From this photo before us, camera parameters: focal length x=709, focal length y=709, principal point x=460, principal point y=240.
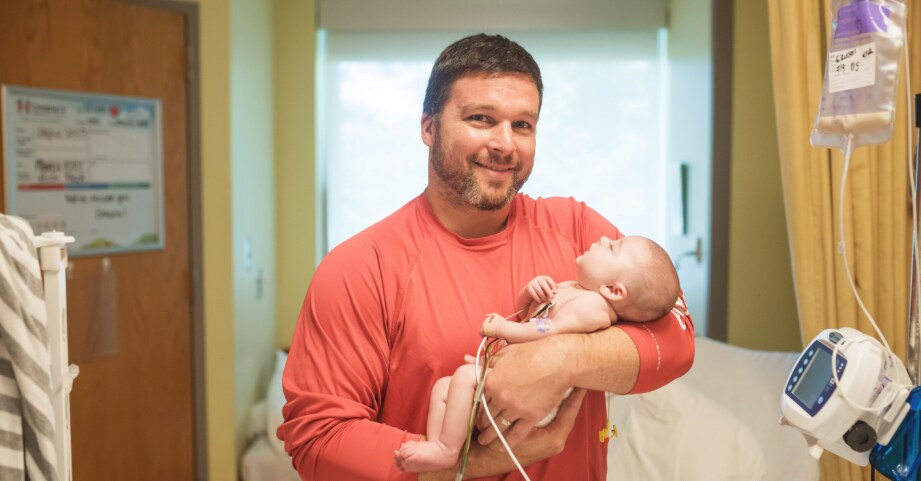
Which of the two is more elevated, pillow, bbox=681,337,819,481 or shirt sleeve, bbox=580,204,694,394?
shirt sleeve, bbox=580,204,694,394

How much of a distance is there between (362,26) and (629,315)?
2.74 meters

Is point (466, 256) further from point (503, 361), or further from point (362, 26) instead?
point (362, 26)

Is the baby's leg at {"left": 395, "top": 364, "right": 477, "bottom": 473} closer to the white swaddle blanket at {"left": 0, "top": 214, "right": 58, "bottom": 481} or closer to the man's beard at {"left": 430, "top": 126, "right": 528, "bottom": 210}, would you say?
the man's beard at {"left": 430, "top": 126, "right": 528, "bottom": 210}

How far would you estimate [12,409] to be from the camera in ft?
3.38

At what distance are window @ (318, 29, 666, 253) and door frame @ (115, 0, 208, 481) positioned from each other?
87 centimetres

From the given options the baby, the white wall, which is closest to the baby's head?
the baby

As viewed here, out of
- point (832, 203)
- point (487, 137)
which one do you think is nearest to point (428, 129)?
point (487, 137)

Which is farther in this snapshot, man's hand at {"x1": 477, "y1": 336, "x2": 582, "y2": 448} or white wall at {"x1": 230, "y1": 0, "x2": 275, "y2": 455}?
white wall at {"x1": 230, "y1": 0, "x2": 275, "y2": 455}

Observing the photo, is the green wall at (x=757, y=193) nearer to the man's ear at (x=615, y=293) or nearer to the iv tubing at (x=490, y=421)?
the man's ear at (x=615, y=293)

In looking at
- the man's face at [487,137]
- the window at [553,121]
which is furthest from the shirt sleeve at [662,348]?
the window at [553,121]

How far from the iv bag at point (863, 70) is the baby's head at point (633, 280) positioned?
47 cm

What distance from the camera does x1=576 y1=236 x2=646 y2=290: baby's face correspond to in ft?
4.32

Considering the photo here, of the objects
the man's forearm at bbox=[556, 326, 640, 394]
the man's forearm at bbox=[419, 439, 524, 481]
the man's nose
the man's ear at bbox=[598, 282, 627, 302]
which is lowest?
the man's forearm at bbox=[419, 439, 524, 481]

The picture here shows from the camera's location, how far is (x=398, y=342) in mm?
1270
